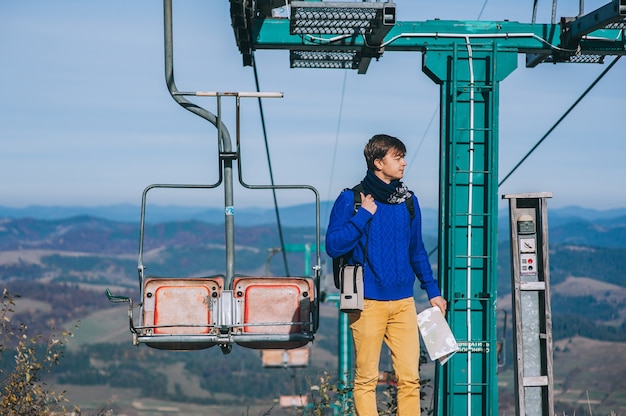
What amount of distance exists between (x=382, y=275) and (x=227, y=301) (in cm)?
132

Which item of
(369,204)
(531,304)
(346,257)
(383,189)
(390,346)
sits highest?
(383,189)

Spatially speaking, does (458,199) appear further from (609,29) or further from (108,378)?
(108,378)

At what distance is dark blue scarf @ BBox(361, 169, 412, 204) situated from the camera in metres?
6.79

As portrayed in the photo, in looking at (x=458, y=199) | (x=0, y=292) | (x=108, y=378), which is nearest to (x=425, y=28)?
(x=458, y=199)

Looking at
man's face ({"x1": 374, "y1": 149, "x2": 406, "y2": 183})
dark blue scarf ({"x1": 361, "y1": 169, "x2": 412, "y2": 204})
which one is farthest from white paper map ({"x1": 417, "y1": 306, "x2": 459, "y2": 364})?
man's face ({"x1": 374, "y1": 149, "x2": 406, "y2": 183})

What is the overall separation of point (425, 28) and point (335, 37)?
0.90m

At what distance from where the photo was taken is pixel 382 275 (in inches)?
265

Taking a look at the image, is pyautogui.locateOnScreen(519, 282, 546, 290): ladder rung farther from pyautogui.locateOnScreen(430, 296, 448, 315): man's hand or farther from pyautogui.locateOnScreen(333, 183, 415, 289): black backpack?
pyautogui.locateOnScreen(333, 183, 415, 289): black backpack

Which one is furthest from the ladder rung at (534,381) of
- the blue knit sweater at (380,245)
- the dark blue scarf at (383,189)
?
the dark blue scarf at (383,189)

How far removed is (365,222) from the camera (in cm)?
660

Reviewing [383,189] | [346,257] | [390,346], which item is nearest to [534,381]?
[390,346]

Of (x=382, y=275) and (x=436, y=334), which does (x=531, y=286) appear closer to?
(x=436, y=334)

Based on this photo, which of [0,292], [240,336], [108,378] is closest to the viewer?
[240,336]

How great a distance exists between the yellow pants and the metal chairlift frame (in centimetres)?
70
